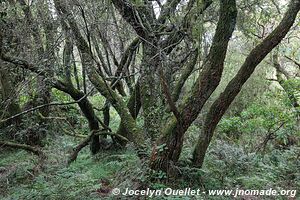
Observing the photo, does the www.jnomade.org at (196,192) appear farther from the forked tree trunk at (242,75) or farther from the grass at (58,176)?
the forked tree trunk at (242,75)

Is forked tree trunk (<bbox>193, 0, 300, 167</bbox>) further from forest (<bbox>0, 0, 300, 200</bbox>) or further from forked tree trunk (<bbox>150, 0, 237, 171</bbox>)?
forked tree trunk (<bbox>150, 0, 237, 171</bbox>)

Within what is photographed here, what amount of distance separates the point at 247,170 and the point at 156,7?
3.71m

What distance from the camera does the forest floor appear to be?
447 cm

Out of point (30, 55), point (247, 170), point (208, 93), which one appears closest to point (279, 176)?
point (247, 170)

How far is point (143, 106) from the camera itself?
649 cm

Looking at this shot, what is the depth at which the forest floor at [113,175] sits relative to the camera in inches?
176

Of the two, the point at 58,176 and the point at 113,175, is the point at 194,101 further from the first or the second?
the point at 58,176

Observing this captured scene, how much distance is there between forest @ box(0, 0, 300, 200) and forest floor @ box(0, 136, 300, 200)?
2cm

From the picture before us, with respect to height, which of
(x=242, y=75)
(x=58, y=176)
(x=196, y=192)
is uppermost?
(x=242, y=75)

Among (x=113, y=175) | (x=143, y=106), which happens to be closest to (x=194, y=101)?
(x=143, y=106)

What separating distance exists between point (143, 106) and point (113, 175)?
1.51 meters

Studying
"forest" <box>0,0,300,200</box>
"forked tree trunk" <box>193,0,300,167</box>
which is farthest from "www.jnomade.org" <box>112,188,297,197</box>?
"forked tree trunk" <box>193,0,300,167</box>

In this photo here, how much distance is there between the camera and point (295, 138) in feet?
30.4

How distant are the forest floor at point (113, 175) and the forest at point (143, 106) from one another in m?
0.02
